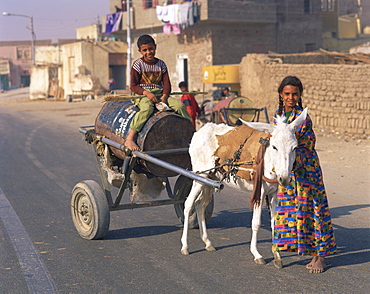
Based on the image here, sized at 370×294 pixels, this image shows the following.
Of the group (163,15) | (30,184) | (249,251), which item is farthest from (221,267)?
(163,15)

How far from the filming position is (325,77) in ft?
56.0

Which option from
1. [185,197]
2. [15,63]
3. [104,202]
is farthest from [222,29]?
[15,63]

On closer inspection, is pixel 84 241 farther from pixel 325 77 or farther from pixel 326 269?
pixel 325 77

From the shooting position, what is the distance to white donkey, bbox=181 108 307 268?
4.85 meters

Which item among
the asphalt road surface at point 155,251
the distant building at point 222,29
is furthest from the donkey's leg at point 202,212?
the distant building at point 222,29

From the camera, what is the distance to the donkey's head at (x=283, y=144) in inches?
189

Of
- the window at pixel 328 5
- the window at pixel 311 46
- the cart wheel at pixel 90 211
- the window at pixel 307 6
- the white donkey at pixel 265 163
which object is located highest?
the window at pixel 328 5

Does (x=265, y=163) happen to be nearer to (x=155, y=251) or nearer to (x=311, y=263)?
(x=311, y=263)

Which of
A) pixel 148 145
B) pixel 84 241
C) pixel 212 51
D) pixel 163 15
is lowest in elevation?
pixel 84 241

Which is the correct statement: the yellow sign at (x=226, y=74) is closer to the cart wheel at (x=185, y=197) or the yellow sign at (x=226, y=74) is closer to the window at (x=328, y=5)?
the cart wheel at (x=185, y=197)

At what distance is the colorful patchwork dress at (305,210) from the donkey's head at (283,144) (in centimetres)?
22

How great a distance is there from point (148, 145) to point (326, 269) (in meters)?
2.45

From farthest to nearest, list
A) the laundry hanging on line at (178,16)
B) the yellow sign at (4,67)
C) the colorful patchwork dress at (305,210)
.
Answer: the yellow sign at (4,67) < the laundry hanging on line at (178,16) < the colorful patchwork dress at (305,210)

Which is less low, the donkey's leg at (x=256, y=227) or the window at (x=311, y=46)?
the window at (x=311, y=46)
